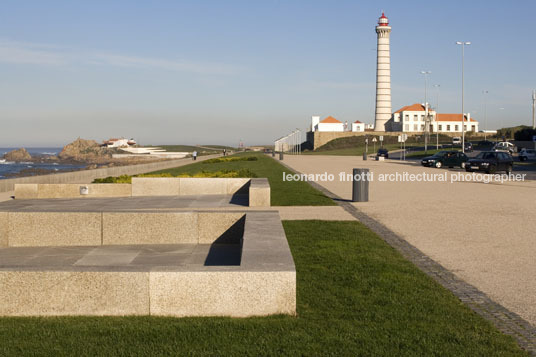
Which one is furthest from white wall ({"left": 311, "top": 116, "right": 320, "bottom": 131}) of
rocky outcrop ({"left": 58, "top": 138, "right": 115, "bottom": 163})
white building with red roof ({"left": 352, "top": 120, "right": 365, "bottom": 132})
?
rocky outcrop ({"left": 58, "top": 138, "right": 115, "bottom": 163})

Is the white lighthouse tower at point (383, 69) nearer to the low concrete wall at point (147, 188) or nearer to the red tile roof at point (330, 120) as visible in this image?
the red tile roof at point (330, 120)

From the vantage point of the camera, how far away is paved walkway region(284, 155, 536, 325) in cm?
798

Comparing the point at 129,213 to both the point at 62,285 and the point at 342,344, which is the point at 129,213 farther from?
the point at 342,344

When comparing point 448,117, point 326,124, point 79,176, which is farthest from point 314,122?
point 79,176

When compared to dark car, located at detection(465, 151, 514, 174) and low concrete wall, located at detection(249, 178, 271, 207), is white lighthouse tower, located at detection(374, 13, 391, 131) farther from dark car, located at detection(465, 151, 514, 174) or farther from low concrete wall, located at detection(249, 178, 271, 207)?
low concrete wall, located at detection(249, 178, 271, 207)

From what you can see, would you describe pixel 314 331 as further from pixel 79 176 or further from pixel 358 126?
pixel 358 126

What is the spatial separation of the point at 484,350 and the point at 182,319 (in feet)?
9.95

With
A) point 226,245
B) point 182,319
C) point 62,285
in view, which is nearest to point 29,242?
point 226,245

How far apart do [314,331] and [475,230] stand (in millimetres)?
8391

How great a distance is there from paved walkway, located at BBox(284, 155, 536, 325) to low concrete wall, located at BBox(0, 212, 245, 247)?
4.72 metres

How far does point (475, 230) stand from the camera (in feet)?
42.1

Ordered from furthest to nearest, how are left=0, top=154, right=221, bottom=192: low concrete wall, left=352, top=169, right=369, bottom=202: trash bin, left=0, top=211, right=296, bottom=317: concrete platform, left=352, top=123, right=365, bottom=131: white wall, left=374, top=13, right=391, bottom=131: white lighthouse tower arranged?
left=352, top=123, right=365, bottom=131: white wall, left=374, top=13, right=391, bottom=131: white lighthouse tower, left=0, top=154, right=221, bottom=192: low concrete wall, left=352, top=169, right=369, bottom=202: trash bin, left=0, top=211, right=296, bottom=317: concrete platform

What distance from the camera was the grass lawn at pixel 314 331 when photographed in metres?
5.10

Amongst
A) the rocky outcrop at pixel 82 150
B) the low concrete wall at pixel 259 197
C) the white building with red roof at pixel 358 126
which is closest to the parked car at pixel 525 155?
the low concrete wall at pixel 259 197
